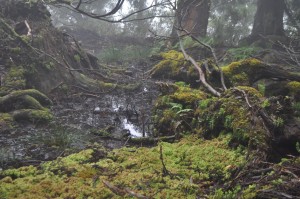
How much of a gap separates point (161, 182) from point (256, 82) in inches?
220

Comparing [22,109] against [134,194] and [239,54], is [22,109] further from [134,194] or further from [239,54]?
[239,54]

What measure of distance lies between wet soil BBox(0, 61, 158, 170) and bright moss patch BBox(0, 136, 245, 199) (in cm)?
66

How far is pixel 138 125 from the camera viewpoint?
742 cm

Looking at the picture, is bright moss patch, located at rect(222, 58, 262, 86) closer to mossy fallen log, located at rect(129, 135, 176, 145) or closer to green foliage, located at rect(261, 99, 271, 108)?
mossy fallen log, located at rect(129, 135, 176, 145)

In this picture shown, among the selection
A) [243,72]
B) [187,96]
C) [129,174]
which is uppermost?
[243,72]

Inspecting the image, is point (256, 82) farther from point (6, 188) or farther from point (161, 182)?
point (6, 188)

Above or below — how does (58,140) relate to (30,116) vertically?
below

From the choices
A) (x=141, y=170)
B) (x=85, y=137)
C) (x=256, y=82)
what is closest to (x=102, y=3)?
(x=256, y=82)

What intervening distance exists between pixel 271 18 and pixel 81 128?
506 inches

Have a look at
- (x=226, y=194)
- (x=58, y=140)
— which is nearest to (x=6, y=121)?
(x=58, y=140)

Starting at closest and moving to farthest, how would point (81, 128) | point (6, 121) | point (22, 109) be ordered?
point (6, 121)
point (81, 128)
point (22, 109)

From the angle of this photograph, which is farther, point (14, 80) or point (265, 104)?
point (14, 80)

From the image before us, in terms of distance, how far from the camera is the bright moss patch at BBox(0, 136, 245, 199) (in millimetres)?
3637

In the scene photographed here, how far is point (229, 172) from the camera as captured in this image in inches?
152
